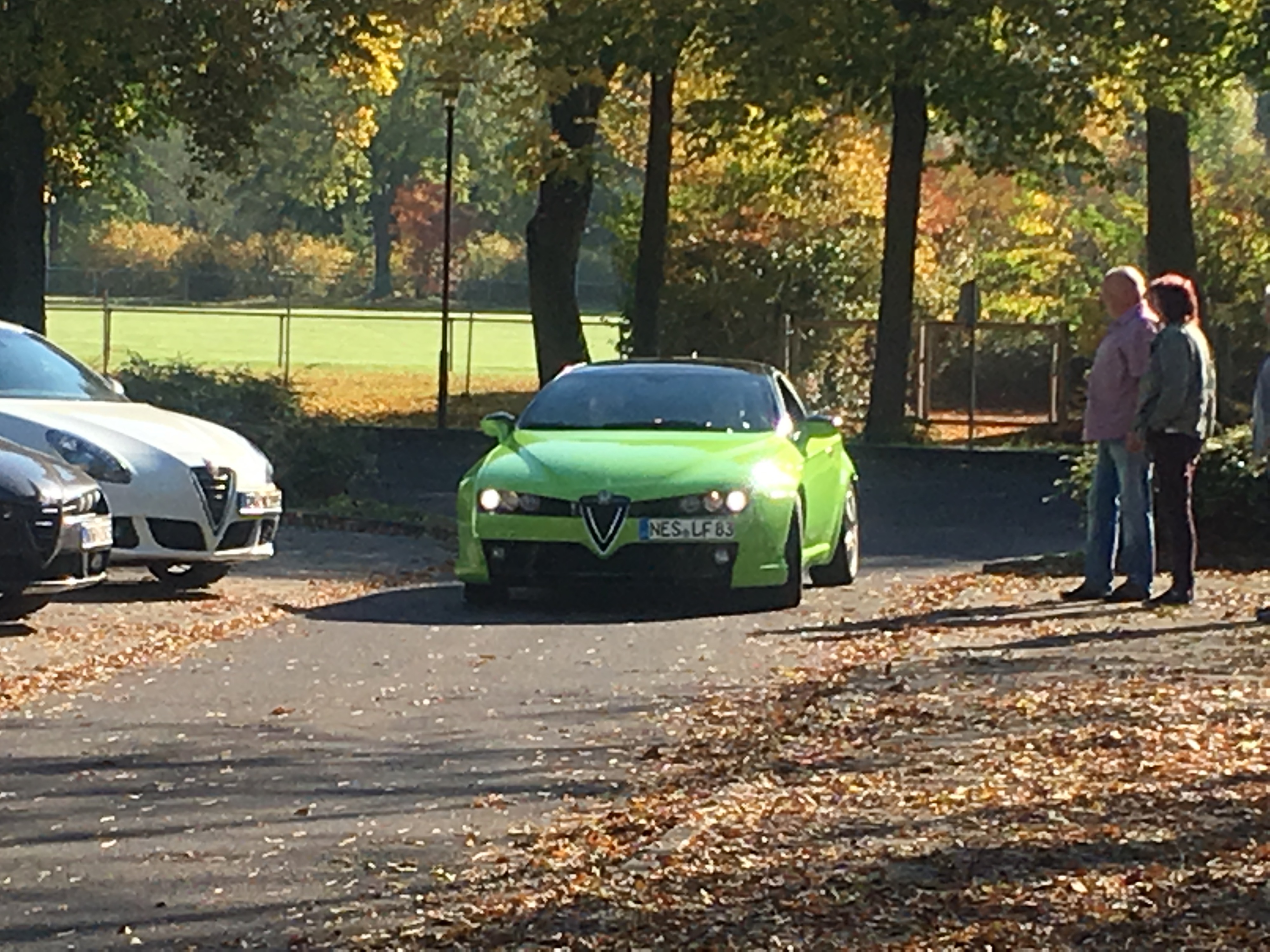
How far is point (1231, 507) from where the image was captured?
765 inches

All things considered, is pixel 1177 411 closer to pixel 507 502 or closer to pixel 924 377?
pixel 507 502

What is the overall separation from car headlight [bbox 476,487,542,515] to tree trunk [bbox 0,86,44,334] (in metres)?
19.5

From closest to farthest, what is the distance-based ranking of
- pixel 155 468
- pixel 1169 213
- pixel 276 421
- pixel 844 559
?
pixel 155 468 → pixel 844 559 → pixel 276 421 → pixel 1169 213

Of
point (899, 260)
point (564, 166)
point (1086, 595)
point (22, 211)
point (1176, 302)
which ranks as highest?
point (564, 166)

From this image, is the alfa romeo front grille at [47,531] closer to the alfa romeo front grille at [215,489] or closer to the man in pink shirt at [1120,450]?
the alfa romeo front grille at [215,489]

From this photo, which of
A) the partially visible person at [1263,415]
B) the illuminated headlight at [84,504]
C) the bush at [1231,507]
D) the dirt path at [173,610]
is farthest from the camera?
the bush at [1231,507]

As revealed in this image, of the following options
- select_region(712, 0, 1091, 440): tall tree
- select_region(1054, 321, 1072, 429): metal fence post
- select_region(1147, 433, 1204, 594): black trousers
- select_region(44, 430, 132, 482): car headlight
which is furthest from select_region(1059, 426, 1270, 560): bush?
select_region(1054, 321, 1072, 429): metal fence post

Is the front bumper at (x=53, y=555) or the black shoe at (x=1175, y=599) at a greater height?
the front bumper at (x=53, y=555)

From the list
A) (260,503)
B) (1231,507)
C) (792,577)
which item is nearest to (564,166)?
(1231,507)

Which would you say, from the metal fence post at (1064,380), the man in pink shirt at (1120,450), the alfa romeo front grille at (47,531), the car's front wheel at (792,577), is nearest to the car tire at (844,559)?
the car's front wheel at (792,577)

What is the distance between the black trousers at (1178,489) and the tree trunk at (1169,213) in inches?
706

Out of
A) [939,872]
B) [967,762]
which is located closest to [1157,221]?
[967,762]

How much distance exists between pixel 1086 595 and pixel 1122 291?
1732mm

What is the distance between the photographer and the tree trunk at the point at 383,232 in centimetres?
11162
